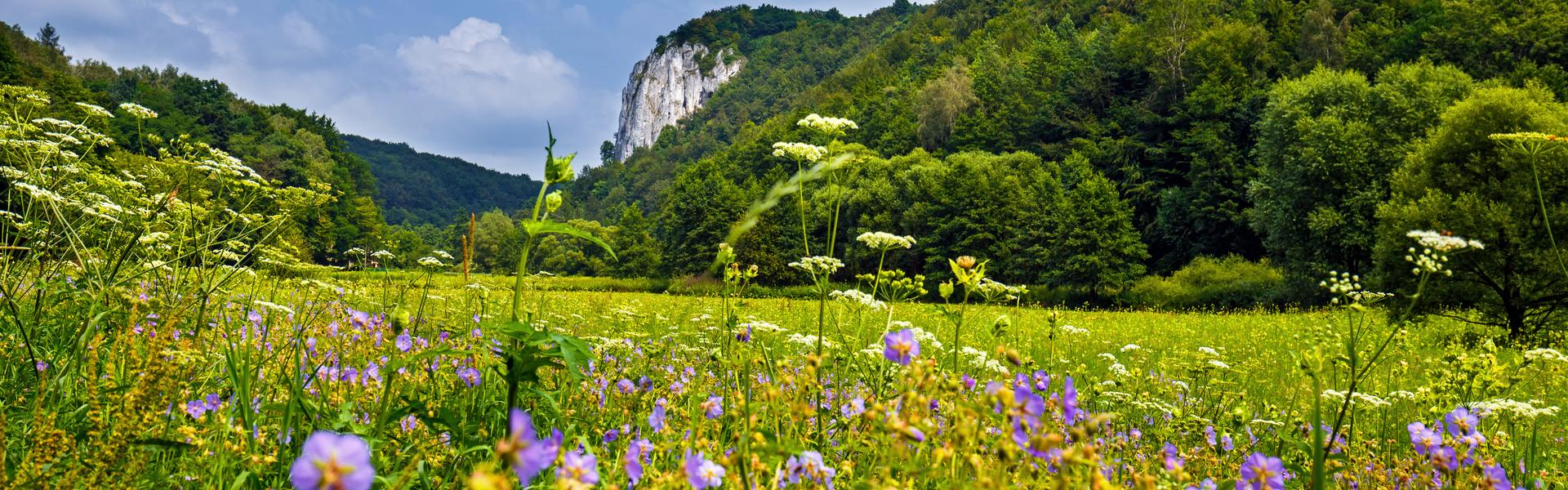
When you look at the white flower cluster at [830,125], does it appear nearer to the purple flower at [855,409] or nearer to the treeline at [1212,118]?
the purple flower at [855,409]

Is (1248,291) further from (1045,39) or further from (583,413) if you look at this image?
(1045,39)

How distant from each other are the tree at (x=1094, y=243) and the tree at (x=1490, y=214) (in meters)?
14.2

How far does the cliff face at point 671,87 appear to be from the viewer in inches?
6757

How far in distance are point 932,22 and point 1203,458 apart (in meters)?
99.8

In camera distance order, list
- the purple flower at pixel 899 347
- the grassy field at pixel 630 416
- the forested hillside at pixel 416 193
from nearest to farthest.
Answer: the grassy field at pixel 630 416 → the purple flower at pixel 899 347 → the forested hillside at pixel 416 193

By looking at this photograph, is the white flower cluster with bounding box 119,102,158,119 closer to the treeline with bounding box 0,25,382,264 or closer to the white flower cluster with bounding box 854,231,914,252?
the white flower cluster with bounding box 854,231,914,252

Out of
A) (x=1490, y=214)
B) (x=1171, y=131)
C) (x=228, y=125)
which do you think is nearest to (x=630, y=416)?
(x=1490, y=214)

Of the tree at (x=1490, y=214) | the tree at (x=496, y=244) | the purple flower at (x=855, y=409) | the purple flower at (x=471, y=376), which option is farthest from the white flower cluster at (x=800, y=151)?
the tree at (x=496, y=244)

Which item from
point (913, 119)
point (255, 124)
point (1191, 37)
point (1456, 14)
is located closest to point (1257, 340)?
point (1456, 14)

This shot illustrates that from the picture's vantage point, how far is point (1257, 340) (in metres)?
11.2

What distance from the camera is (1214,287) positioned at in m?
29.0

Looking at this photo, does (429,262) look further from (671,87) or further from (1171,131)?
(671,87)

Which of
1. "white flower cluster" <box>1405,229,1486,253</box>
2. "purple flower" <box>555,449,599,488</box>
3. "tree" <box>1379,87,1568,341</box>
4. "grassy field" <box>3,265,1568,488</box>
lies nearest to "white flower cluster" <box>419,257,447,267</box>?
"grassy field" <box>3,265,1568,488</box>

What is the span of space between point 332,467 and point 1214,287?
3337cm
